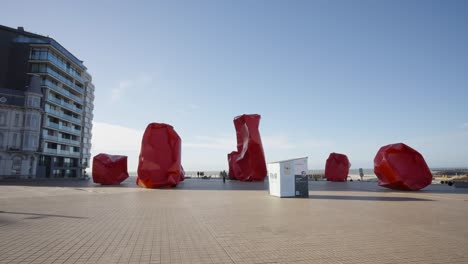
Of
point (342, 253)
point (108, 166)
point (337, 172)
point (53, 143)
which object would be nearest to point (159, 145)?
point (108, 166)

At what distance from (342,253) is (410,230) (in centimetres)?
325

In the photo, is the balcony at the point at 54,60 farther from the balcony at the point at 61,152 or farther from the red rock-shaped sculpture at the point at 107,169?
the red rock-shaped sculpture at the point at 107,169

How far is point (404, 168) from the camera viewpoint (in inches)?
890

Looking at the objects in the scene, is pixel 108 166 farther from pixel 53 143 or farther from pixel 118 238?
pixel 53 143

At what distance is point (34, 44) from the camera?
50344 mm

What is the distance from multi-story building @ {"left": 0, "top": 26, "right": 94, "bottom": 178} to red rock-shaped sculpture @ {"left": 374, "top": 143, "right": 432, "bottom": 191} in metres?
46.7

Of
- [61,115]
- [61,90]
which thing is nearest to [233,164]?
[61,115]

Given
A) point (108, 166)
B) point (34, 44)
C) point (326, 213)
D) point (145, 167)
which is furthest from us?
point (34, 44)

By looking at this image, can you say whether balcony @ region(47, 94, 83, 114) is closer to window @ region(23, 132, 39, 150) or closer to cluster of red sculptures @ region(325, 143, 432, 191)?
window @ region(23, 132, 39, 150)

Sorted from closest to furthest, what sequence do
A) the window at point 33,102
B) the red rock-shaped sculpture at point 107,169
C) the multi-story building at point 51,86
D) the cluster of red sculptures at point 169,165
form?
the cluster of red sculptures at point 169,165
the red rock-shaped sculpture at point 107,169
the window at point 33,102
the multi-story building at point 51,86

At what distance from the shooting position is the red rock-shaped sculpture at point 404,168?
22.5m

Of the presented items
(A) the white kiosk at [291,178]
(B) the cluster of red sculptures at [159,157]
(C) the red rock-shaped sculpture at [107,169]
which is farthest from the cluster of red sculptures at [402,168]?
(C) the red rock-shaped sculpture at [107,169]

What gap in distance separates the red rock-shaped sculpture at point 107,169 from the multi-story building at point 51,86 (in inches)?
854

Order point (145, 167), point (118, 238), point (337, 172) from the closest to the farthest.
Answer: point (118, 238)
point (145, 167)
point (337, 172)
